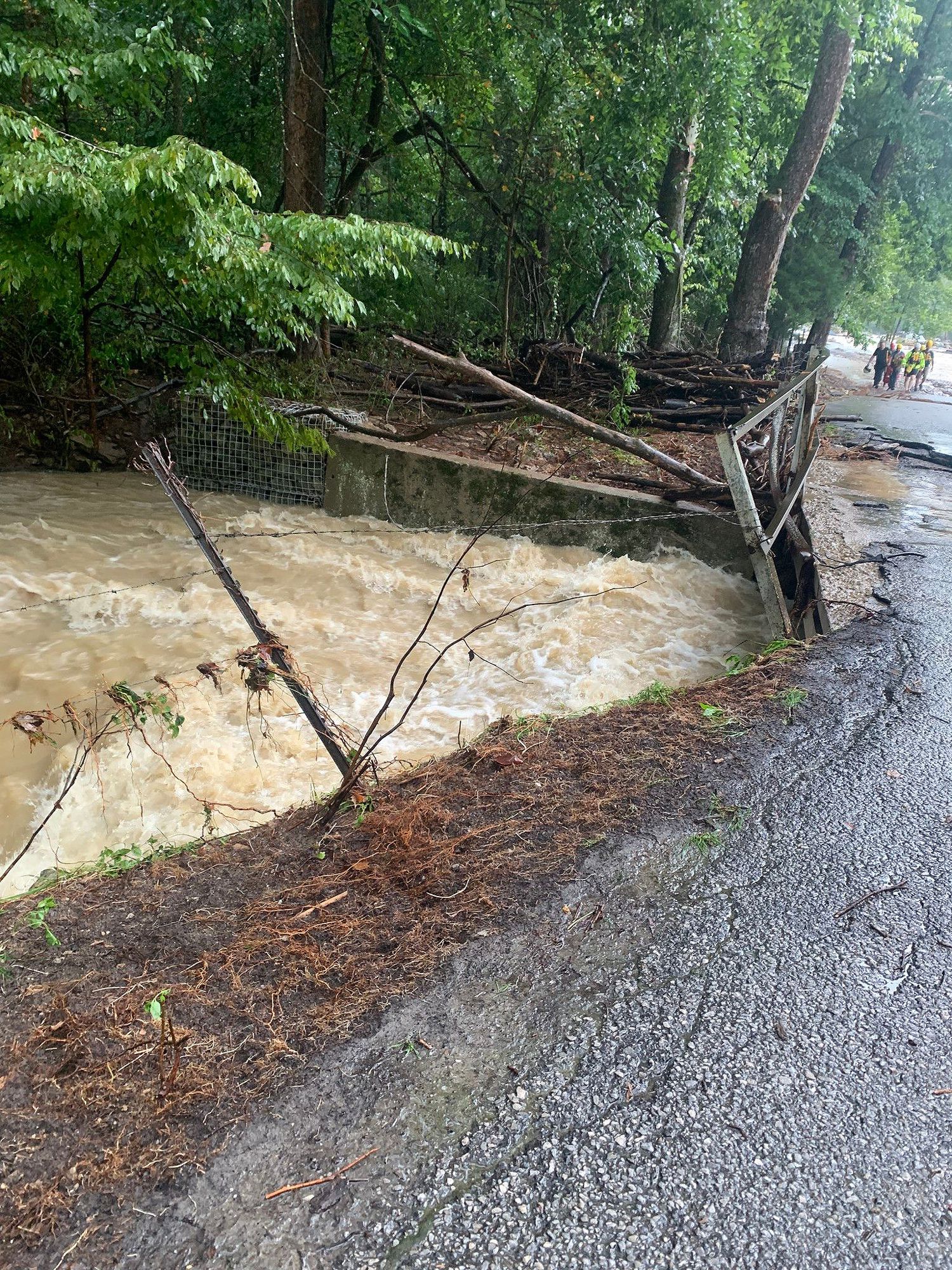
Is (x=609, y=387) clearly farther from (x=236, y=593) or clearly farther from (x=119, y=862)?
(x=119, y=862)

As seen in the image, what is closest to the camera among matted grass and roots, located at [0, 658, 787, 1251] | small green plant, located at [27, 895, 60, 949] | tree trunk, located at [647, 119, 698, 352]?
matted grass and roots, located at [0, 658, 787, 1251]

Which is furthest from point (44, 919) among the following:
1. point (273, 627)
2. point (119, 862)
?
point (273, 627)

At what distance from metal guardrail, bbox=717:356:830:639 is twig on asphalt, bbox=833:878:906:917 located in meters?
2.82

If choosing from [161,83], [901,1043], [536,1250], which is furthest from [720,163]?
[536,1250]

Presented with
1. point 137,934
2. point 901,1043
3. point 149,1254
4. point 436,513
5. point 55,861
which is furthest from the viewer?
point 436,513

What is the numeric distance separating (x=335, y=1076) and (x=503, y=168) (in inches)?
513

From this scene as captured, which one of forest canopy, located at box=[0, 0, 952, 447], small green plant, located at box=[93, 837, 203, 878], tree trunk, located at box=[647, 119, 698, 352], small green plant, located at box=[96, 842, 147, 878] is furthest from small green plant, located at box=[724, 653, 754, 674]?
tree trunk, located at box=[647, 119, 698, 352]

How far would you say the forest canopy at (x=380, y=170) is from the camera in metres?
6.59

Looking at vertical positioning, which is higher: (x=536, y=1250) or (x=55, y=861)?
(x=536, y=1250)

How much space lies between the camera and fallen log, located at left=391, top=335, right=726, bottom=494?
17.6 feet

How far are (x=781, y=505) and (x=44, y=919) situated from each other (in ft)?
19.9

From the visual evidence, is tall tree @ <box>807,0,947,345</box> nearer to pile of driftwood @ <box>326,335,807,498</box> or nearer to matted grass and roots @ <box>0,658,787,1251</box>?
pile of driftwood @ <box>326,335,807,498</box>

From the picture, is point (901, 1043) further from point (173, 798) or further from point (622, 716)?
point (173, 798)

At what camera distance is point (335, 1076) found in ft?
7.20
